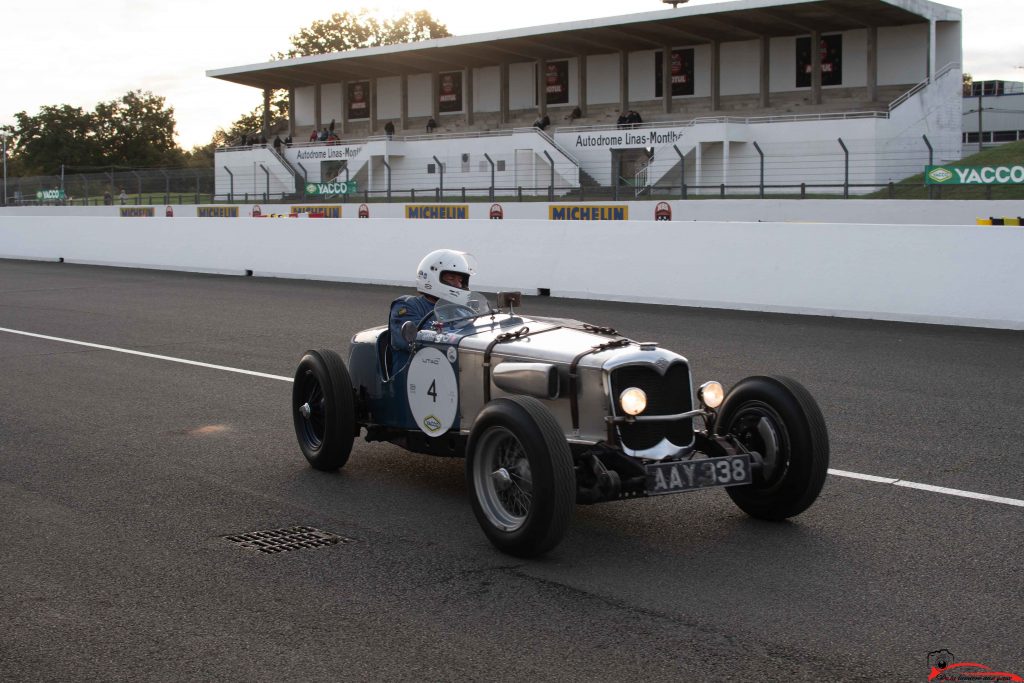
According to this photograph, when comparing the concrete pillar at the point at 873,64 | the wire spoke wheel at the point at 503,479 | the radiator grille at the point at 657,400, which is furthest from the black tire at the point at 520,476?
the concrete pillar at the point at 873,64

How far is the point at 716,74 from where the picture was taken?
2052 inches

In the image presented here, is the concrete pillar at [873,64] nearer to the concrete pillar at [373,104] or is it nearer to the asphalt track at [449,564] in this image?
the concrete pillar at [373,104]

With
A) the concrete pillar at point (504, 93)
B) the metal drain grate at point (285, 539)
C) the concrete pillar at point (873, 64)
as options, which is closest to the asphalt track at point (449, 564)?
the metal drain grate at point (285, 539)

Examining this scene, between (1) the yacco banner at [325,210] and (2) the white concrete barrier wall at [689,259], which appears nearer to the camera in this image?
(2) the white concrete barrier wall at [689,259]

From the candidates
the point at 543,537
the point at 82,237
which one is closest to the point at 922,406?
the point at 543,537

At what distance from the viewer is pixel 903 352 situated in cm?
1245

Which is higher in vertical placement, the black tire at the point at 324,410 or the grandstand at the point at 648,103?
the grandstand at the point at 648,103

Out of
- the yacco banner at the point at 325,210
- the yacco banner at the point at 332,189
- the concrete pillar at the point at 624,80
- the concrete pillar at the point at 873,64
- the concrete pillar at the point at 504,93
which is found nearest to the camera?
the yacco banner at the point at 325,210

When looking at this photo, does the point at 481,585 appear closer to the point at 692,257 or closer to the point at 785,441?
the point at 785,441

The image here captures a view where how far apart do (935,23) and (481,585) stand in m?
46.4

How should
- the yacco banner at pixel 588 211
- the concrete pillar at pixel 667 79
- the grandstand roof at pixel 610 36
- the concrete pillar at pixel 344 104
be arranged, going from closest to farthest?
the yacco banner at pixel 588 211 < the grandstand roof at pixel 610 36 < the concrete pillar at pixel 667 79 < the concrete pillar at pixel 344 104

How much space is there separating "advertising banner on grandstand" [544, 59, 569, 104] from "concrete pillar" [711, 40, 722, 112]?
29.6ft

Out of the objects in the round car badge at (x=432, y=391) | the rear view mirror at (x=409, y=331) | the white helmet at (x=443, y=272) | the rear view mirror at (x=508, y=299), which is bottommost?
the round car badge at (x=432, y=391)

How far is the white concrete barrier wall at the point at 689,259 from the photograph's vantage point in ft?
48.6
